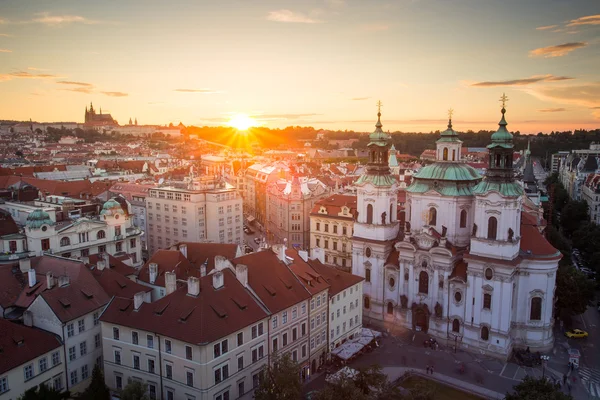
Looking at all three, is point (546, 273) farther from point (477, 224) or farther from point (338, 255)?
point (338, 255)

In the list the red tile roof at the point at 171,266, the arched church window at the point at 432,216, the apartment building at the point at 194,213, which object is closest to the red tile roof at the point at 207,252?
the red tile roof at the point at 171,266

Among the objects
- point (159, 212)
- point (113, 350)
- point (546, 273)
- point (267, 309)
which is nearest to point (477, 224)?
point (546, 273)

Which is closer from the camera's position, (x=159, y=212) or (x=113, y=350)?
(x=113, y=350)

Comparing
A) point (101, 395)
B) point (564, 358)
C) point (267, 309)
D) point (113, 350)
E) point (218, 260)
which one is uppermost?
point (218, 260)

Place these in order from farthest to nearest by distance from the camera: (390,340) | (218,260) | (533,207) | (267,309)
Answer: (533,207) → (390,340) → (218,260) → (267,309)

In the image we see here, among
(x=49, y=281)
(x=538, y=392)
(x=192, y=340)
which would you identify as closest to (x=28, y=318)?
(x=49, y=281)

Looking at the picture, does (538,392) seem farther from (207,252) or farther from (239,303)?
(207,252)

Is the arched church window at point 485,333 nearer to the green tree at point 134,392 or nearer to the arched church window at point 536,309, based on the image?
the arched church window at point 536,309
